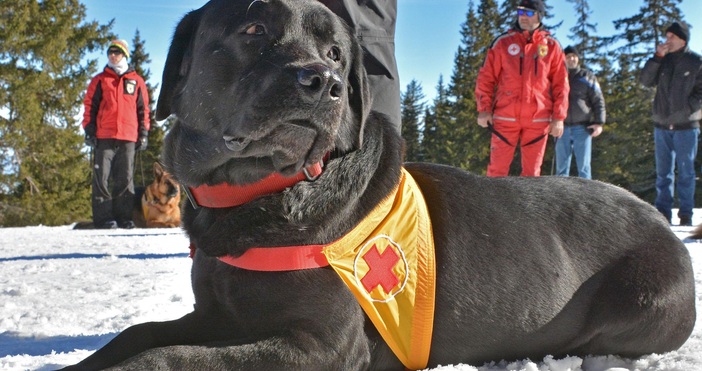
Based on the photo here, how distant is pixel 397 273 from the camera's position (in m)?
2.21

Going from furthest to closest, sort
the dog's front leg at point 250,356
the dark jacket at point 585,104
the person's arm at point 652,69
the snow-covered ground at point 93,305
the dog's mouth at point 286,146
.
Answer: the dark jacket at point 585,104
the person's arm at point 652,69
the snow-covered ground at point 93,305
the dog's mouth at point 286,146
the dog's front leg at point 250,356

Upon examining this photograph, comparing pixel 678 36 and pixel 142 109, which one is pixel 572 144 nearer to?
pixel 678 36

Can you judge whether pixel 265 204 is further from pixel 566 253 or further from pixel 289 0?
pixel 566 253

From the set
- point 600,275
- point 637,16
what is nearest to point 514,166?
point 637,16

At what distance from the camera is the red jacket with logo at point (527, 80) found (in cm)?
674

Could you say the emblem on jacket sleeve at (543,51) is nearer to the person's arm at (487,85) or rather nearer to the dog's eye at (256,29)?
the person's arm at (487,85)

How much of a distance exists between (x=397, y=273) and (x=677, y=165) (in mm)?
8278

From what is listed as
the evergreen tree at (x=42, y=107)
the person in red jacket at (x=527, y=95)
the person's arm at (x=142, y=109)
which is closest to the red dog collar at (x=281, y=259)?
the person in red jacket at (x=527, y=95)

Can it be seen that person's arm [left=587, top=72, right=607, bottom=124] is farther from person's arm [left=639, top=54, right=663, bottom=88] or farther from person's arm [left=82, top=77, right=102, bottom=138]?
person's arm [left=82, top=77, right=102, bottom=138]

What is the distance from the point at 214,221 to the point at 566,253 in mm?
1457

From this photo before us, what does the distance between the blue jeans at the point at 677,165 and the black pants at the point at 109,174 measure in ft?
28.7

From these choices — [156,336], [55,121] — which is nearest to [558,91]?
[156,336]

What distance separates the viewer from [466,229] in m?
2.41

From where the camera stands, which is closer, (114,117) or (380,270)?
(380,270)
